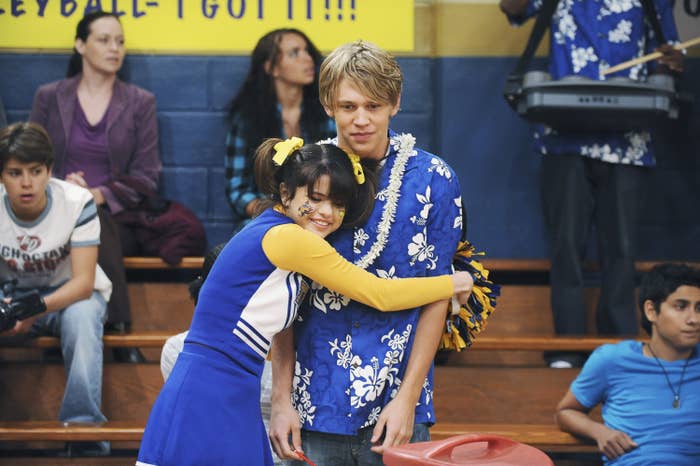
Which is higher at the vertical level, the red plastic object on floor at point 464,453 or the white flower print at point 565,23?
the white flower print at point 565,23

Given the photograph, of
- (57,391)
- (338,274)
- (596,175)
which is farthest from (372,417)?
(596,175)

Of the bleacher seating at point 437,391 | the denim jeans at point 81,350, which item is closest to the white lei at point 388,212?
the bleacher seating at point 437,391

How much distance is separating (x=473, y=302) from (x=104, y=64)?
2.93 metres

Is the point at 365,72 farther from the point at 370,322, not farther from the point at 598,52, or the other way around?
the point at 598,52

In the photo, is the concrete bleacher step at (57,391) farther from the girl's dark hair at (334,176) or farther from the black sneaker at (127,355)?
the girl's dark hair at (334,176)

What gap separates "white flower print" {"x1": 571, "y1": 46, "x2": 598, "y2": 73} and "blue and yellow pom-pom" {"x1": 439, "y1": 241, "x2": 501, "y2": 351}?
2144 millimetres

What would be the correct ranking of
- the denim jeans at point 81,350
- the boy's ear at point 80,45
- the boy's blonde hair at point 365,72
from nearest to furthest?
the boy's blonde hair at point 365,72, the denim jeans at point 81,350, the boy's ear at point 80,45

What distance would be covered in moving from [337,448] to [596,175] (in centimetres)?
247

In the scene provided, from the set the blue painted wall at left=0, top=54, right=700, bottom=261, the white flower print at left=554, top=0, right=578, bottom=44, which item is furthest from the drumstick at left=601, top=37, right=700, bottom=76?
the blue painted wall at left=0, top=54, right=700, bottom=261

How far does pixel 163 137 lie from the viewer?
206 inches

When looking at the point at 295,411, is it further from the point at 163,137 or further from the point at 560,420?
the point at 163,137

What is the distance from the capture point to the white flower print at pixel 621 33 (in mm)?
4355

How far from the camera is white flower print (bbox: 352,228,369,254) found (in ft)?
7.26

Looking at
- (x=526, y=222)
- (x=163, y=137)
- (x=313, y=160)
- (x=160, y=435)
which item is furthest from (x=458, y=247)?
(x=163, y=137)
